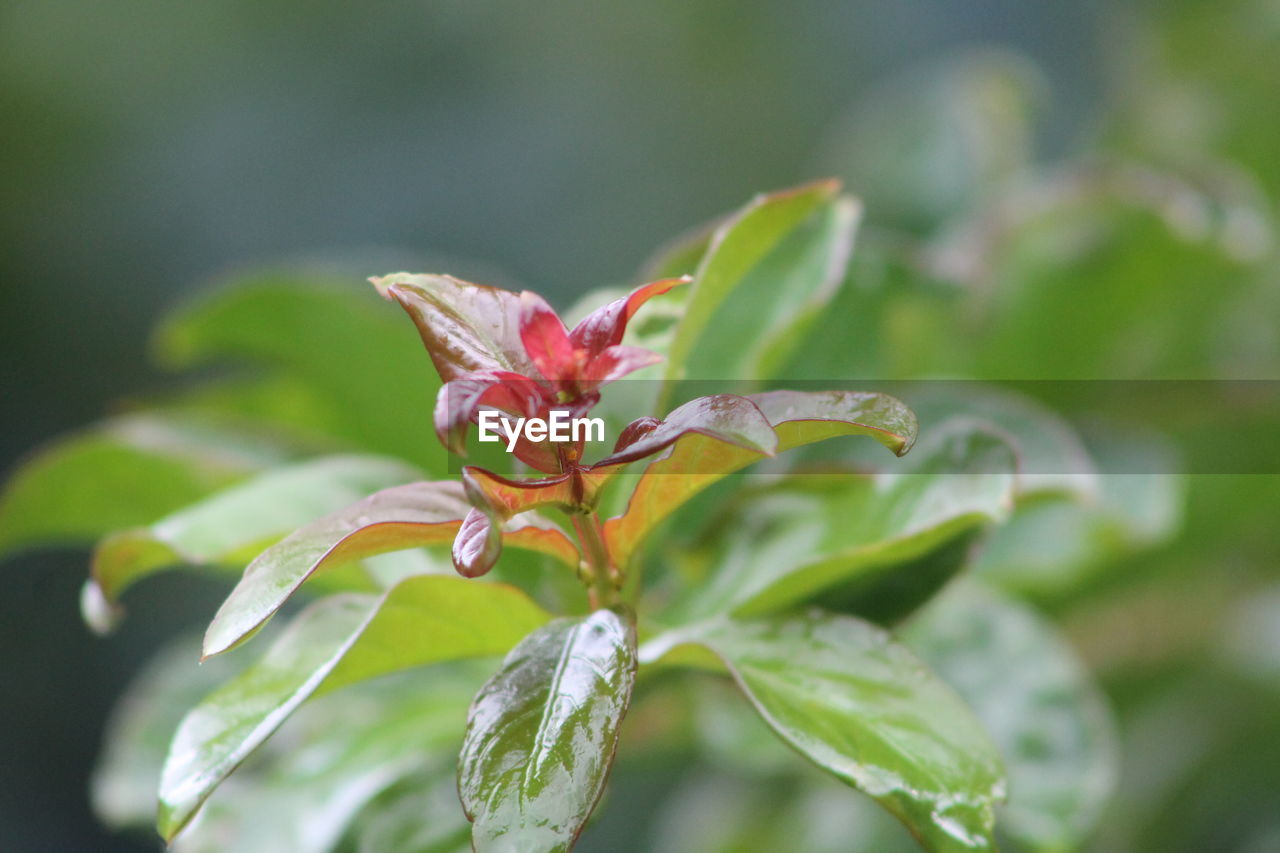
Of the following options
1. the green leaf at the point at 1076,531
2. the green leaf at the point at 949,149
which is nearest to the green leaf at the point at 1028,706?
the green leaf at the point at 1076,531

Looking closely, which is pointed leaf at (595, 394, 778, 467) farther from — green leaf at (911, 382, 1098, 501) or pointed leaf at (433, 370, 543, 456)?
green leaf at (911, 382, 1098, 501)

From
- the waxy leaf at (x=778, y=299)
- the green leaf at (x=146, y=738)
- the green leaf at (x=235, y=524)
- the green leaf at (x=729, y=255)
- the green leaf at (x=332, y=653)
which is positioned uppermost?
the green leaf at (x=729, y=255)

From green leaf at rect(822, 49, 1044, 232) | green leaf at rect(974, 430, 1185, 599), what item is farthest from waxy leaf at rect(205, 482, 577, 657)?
green leaf at rect(822, 49, 1044, 232)

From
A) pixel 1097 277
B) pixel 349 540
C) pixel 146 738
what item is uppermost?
pixel 349 540

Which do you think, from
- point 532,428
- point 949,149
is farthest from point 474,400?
point 949,149

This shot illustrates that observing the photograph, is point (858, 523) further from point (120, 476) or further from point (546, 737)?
point (120, 476)

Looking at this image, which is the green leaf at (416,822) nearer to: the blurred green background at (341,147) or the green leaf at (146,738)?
the green leaf at (146,738)

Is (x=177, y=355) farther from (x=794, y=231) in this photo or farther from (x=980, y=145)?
(x=980, y=145)
